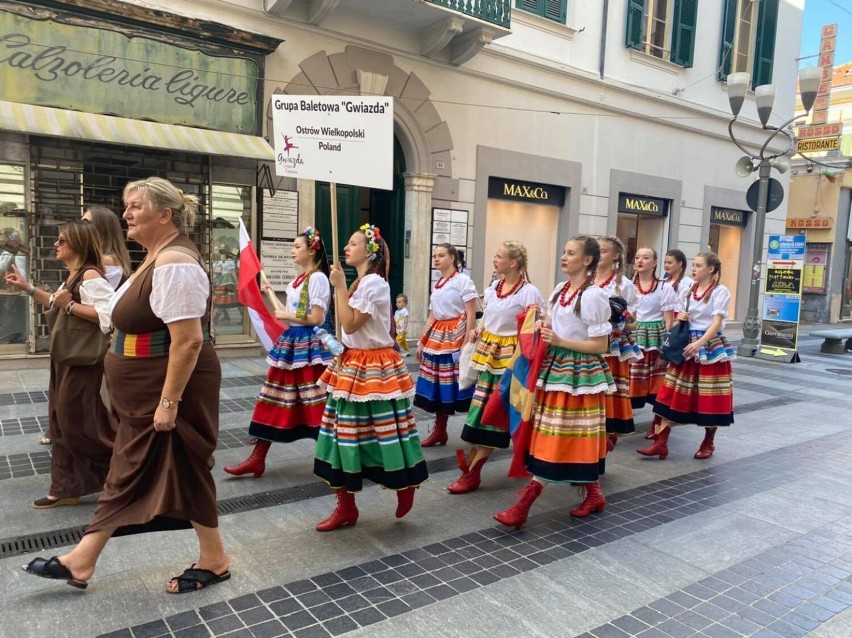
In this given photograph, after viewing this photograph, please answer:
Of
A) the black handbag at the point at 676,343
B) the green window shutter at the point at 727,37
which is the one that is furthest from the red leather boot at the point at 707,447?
the green window shutter at the point at 727,37

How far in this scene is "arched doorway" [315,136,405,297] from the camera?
38.0 feet

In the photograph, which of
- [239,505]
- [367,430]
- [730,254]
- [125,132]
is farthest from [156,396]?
[730,254]

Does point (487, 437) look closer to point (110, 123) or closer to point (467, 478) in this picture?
point (467, 478)

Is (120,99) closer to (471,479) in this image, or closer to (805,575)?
(471,479)

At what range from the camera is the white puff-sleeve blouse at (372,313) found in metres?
3.91

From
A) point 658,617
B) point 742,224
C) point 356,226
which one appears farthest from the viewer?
point 742,224

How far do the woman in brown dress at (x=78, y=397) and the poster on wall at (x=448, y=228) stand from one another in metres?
8.28

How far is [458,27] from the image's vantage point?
11.2m

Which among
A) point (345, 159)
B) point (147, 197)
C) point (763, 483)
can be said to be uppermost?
point (345, 159)

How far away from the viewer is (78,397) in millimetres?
4188

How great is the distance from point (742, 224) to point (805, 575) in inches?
687

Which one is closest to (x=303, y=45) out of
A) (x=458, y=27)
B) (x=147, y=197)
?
(x=458, y=27)

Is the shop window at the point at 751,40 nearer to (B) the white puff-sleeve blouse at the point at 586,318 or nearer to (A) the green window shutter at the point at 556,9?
(A) the green window shutter at the point at 556,9

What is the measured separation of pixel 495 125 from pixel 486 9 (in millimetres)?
2204
